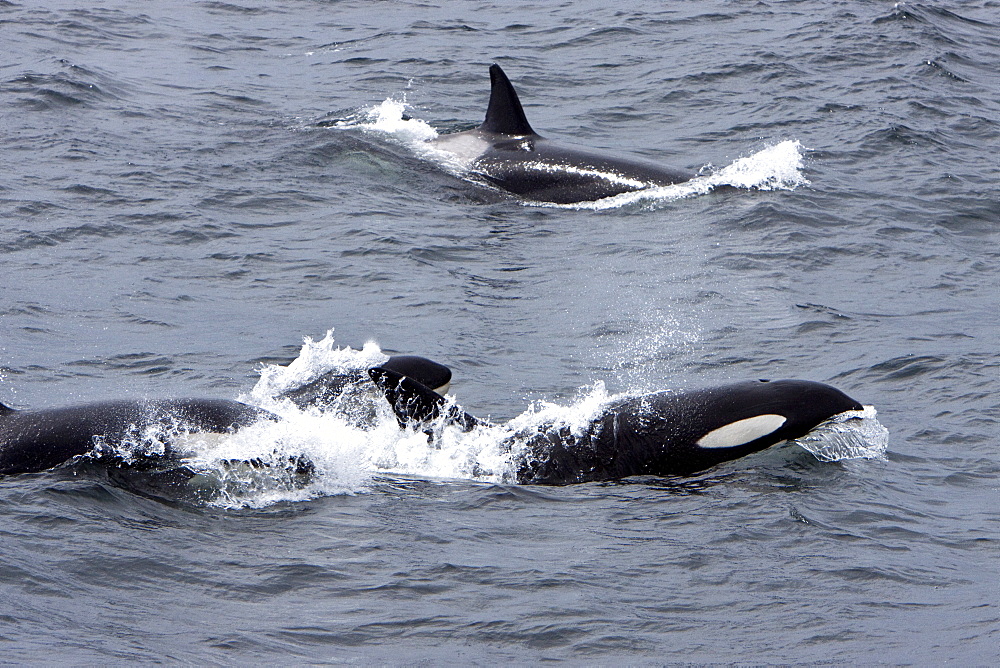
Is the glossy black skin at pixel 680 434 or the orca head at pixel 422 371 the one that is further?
the orca head at pixel 422 371

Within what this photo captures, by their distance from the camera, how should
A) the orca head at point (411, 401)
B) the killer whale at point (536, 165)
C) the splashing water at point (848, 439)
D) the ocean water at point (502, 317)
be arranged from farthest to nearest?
the killer whale at point (536, 165), the splashing water at point (848, 439), the orca head at point (411, 401), the ocean water at point (502, 317)

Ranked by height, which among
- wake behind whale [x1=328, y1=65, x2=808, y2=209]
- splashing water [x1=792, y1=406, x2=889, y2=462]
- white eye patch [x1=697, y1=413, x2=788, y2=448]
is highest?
wake behind whale [x1=328, y1=65, x2=808, y2=209]

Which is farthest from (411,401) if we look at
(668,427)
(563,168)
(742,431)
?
(563,168)

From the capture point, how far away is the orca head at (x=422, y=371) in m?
10.3

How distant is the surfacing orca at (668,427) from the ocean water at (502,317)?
0.21 meters

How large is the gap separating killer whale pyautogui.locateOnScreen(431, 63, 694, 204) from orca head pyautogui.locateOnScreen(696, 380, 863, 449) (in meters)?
8.51

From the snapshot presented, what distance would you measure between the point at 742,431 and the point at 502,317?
4.82 metres

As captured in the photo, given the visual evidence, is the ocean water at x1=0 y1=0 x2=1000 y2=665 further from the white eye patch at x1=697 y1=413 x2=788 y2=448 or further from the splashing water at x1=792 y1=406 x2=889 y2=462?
the white eye patch at x1=697 y1=413 x2=788 y2=448

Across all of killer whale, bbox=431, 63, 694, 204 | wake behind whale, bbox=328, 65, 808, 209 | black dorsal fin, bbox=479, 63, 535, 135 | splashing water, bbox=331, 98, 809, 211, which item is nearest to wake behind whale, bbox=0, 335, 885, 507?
splashing water, bbox=331, 98, 809, 211

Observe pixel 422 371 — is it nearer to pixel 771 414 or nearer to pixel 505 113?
pixel 771 414

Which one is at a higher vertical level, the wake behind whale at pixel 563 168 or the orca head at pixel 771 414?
the wake behind whale at pixel 563 168

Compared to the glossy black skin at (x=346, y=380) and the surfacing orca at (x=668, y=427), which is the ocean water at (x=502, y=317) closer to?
the surfacing orca at (x=668, y=427)

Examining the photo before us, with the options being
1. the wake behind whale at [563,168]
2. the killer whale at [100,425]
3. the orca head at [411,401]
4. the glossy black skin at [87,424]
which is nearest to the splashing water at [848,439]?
the orca head at [411,401]

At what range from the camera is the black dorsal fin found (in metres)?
18.9
